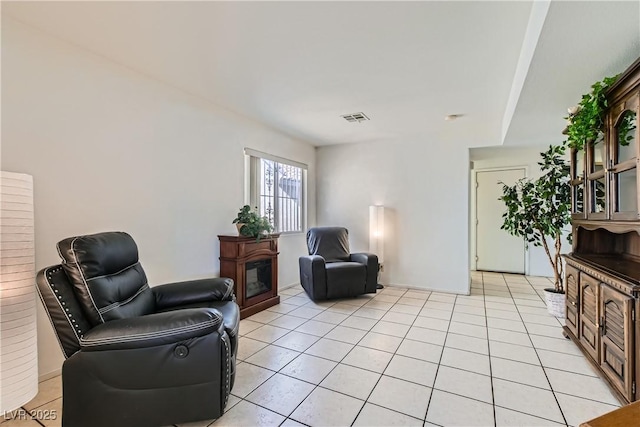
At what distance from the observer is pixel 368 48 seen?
2227mm

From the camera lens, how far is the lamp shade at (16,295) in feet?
5.30

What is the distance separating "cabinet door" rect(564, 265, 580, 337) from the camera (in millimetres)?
2504

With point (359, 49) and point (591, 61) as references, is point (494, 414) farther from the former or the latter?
point (359, 49)

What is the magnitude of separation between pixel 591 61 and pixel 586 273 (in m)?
1.54

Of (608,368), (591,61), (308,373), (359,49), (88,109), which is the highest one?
(359,49)

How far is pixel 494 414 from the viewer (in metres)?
1.72

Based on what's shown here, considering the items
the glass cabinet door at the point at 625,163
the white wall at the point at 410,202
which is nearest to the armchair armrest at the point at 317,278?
the white wall at the point at 410,202

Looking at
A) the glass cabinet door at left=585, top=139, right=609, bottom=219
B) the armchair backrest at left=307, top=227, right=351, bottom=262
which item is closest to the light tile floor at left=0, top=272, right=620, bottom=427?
the armchair backrest at left=307, top=227, right=351, bottom=262

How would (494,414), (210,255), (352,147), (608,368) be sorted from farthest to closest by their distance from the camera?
(352,147), (210,255), (608,368), (494,414)

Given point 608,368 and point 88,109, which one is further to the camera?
point 88,109

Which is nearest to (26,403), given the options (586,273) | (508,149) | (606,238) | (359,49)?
(359,49)

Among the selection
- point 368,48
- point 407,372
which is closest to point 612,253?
point 407,372

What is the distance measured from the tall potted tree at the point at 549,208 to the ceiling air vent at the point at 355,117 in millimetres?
2105

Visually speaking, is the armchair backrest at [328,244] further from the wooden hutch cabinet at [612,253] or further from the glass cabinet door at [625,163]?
the glass cabinet door at [625,163]
